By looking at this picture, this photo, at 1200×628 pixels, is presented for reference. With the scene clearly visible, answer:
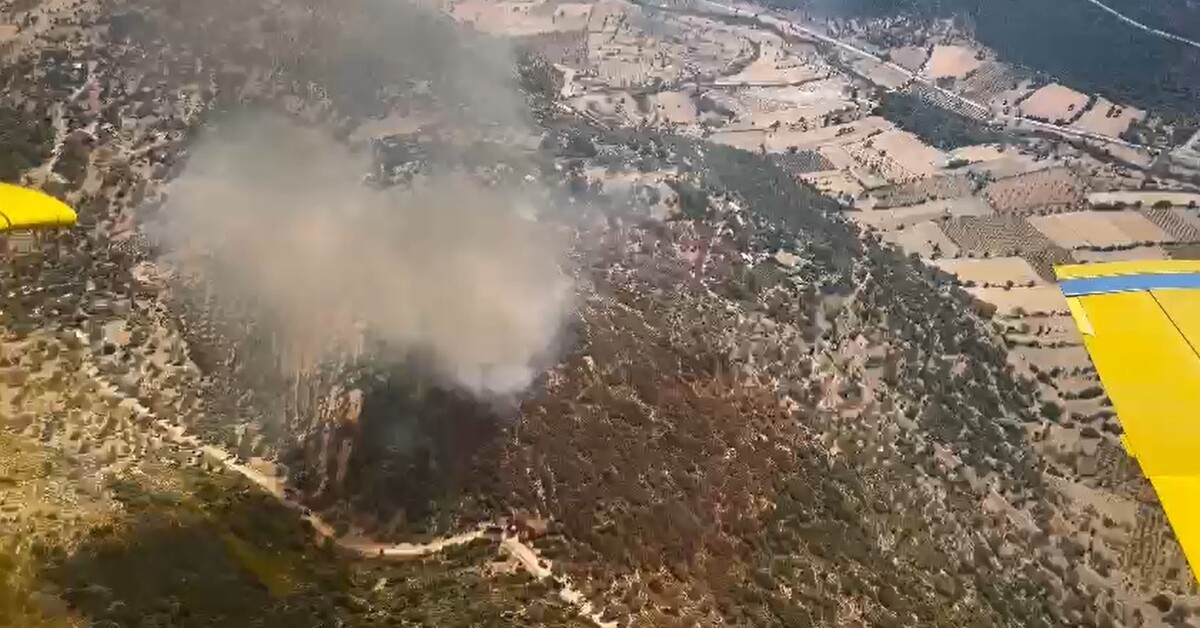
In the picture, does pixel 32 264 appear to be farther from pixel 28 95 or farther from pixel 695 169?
pixel 695 169

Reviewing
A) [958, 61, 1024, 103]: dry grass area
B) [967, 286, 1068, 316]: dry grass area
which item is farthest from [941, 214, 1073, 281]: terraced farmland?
[958, 61, 1024, 103]: dry grass area

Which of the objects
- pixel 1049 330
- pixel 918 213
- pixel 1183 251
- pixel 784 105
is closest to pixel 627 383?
pixel 1049 330

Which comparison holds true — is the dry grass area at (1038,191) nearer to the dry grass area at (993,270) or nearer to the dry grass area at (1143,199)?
the dry grass area at (1143,199)

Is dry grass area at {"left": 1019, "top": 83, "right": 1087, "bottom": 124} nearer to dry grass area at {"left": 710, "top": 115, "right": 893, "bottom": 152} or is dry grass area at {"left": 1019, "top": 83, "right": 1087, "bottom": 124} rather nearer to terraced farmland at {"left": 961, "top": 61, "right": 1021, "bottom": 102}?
terraced farmland at {"left": 961, "top": 61, "right": 1021, "bottom": 102}

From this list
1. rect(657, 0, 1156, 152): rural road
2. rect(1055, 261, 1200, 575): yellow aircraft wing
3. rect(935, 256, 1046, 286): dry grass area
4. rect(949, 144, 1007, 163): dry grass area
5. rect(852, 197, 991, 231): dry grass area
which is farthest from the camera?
rect(657, 0, 1156, 152): rural road

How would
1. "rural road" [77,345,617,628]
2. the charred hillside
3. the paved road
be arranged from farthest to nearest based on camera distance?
the paved road < the charred hillside < "rural road" [77,345,617,628]

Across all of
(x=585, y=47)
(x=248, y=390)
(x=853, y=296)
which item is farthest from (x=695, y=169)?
(x=585, y=47)
